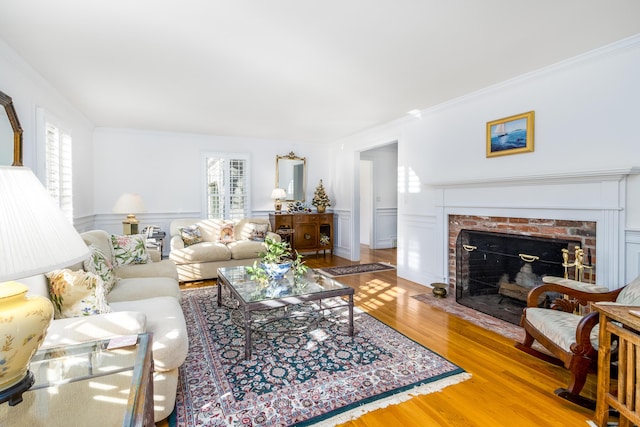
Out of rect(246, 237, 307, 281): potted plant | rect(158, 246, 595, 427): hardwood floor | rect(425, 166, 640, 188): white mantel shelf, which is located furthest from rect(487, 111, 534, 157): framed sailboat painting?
rect(246, 237, 307, 281): potted plant

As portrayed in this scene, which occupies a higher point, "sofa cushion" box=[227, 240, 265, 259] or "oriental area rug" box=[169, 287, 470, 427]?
"sofa cushion" box=[227, 240, 265, 259]

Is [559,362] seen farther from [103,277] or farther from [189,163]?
[189,163]

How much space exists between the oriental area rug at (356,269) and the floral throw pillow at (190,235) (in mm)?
2132

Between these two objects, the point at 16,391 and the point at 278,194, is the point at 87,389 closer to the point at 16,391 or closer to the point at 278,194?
the point at 16,391

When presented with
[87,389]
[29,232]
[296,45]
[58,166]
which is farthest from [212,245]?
[29,232]

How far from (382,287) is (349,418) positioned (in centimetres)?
274

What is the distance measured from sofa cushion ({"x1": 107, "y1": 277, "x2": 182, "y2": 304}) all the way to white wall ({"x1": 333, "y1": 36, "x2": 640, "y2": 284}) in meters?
3.24

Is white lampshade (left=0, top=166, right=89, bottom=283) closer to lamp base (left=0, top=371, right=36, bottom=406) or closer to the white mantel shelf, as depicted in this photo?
lamp base (left=0, top=371, right=36, bottom=406)

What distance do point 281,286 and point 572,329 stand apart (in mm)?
2219

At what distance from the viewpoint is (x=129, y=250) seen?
3.50 meters

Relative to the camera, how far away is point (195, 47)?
103 inches

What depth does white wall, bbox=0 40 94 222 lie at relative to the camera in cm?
269

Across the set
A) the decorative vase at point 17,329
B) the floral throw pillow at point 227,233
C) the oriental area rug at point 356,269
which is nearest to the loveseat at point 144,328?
the decorative vase at point 17,329

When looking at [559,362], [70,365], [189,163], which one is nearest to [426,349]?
[559,362]
